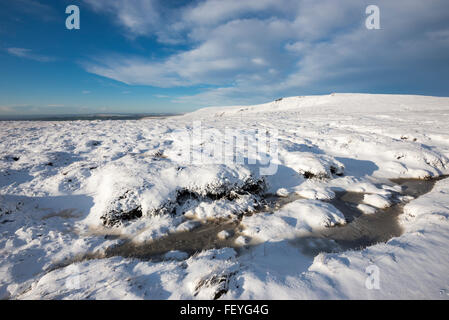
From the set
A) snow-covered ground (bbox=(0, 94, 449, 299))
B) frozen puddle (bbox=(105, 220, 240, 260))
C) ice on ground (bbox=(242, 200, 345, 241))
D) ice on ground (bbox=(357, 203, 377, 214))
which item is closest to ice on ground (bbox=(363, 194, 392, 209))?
snow-covered ground (bbox=(0, 94, 449, 299))

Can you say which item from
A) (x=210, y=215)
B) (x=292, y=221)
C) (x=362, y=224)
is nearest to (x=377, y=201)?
(x=362, y=224)

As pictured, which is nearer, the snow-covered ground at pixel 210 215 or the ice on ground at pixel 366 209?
the snow-covered ground at pixel 210 215

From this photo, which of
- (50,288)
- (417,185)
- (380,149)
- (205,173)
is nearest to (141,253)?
(50,288)

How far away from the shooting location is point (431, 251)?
387cm

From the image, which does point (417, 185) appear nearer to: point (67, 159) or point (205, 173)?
point (205, 173)

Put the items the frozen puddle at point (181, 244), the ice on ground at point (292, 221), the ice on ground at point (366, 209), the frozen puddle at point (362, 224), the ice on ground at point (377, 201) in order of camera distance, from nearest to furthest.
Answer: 1. the frozen puddle at point (181, 244)
2. the frozen puddle at point (362, 224)
3. the ice on ground at point (292, 221)
4. the ice on ground at point (366, 209)
5. the ice on ground at point (377, 201)

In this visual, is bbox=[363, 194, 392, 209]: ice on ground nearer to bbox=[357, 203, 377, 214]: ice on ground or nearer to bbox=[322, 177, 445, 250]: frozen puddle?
bbox=[322, 177, 445, 250]: frozen puddle

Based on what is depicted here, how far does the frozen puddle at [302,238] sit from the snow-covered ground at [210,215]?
0.16 m

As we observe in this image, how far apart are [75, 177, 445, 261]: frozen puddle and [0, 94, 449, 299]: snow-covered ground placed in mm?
164

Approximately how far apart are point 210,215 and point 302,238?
2996 millimetres

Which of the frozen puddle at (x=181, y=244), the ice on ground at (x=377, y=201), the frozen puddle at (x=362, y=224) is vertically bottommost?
the frozen puddle at (x=181, y=244)

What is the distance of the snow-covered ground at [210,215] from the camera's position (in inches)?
128

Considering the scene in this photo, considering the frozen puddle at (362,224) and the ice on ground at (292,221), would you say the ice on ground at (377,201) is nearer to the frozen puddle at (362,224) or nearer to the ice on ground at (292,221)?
the frozen puddle at (362,224)

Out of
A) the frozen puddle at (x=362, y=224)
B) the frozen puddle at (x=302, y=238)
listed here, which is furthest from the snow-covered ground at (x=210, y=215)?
the frozen puddle at (x=362, y=224)
